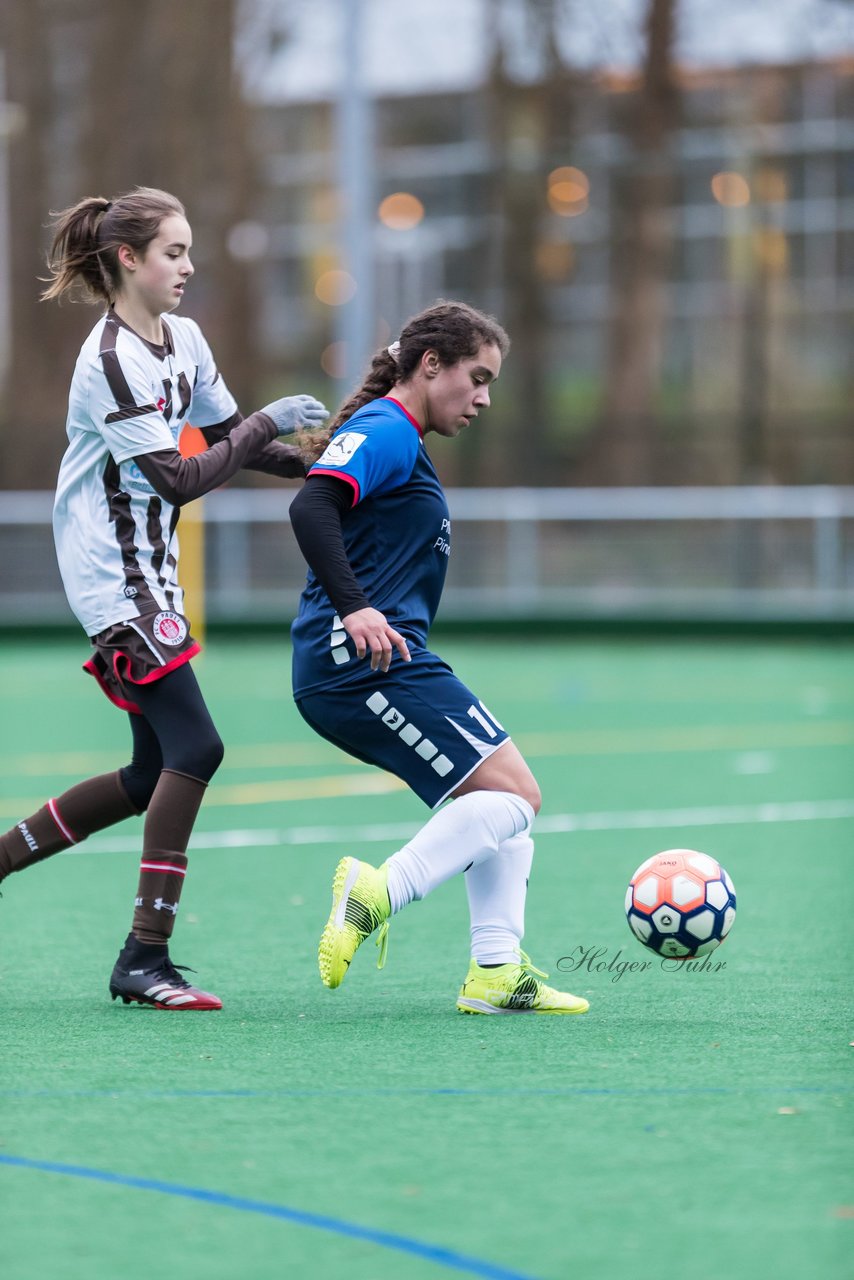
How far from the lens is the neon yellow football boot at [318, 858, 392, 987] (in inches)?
191

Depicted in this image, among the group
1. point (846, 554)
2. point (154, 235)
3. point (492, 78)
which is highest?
point (492, 78)

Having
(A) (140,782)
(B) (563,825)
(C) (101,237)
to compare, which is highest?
(C) (101,237)

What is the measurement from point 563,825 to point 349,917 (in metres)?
3.63

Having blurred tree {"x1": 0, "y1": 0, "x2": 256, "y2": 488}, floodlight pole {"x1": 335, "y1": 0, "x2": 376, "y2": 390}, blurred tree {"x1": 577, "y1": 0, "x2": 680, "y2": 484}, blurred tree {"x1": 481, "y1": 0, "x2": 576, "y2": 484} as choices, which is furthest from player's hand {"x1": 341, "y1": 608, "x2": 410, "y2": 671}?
blurred tree {"x1": 0, "y1": 0, "x2": 256, "y2": 488}

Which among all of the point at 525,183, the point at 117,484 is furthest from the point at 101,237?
the point at 525,183

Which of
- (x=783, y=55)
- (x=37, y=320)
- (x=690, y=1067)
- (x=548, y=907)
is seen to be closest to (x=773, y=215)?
(x=783, y=55)

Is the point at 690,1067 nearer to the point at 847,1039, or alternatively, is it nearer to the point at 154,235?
the point at 847,1039

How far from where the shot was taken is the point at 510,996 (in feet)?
16.4

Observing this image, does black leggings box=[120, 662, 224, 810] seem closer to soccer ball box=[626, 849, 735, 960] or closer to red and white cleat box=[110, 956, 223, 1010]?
red and white cleat box=[110, 956, 223, 1010]

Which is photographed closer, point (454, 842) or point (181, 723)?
point (454, 842)

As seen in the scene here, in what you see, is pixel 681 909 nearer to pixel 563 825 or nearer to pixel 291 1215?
pixel 291 1215

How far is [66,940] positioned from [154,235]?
2.22 m

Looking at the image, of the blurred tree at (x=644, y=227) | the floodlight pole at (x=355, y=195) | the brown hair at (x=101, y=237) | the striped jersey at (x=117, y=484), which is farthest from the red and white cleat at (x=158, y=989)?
the blurred tree at (x=644, y=227)

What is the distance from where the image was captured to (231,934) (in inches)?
244
